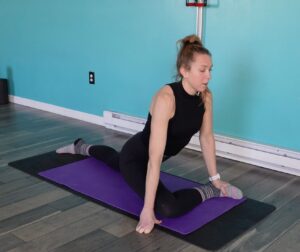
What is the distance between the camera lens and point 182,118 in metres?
2.09

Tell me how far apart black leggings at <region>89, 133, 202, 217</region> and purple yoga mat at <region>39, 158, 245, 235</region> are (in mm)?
58

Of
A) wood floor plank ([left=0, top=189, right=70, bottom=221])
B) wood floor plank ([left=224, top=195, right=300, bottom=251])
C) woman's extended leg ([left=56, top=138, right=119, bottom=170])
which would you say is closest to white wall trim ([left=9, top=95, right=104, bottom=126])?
woman's extended leg ([left=56, top=138, right=119, bottom=170])

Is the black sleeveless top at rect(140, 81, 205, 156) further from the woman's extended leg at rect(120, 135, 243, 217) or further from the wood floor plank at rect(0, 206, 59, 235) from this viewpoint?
the wood floor plank at rect(0, 206, 59, 235)

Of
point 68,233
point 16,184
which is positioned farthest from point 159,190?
point 16,184

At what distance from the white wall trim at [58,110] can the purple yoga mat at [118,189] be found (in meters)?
1.07

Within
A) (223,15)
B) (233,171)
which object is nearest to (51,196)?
(233,171)

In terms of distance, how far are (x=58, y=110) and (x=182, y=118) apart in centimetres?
245

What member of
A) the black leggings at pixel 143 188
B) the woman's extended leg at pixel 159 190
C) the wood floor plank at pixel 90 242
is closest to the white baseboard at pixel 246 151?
the woman's extended leg at pixel 159 190

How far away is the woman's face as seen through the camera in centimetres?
195

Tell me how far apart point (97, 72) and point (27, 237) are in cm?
212

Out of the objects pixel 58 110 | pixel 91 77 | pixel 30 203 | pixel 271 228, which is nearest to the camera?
pixel 271 228

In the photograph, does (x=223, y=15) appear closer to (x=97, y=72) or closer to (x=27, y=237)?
(x=97, y=72)

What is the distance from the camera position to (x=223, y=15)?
2865 millimetres

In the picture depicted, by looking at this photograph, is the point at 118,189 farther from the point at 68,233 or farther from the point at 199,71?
the point at 199,71
